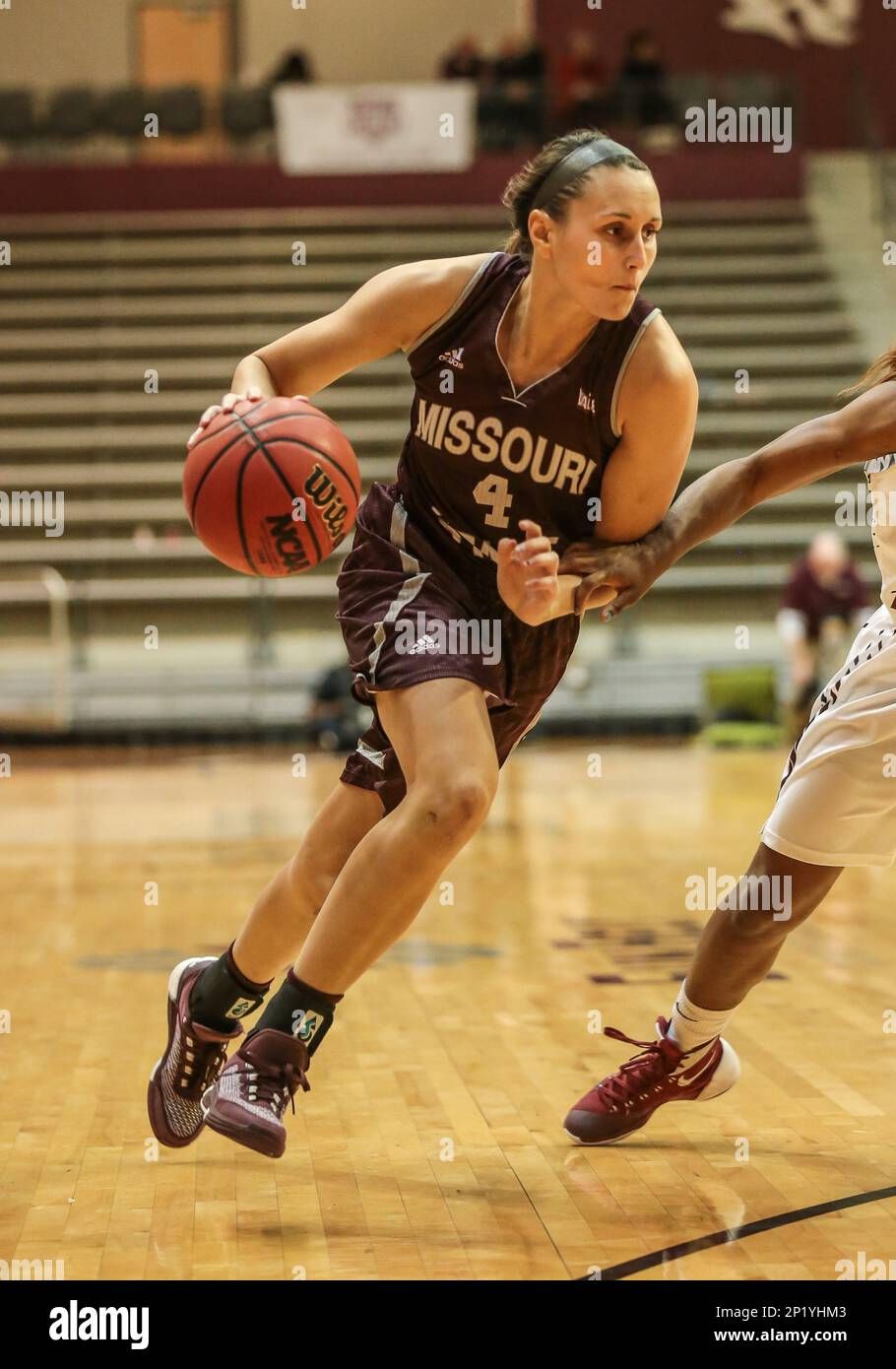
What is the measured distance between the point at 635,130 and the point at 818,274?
6.84 ft

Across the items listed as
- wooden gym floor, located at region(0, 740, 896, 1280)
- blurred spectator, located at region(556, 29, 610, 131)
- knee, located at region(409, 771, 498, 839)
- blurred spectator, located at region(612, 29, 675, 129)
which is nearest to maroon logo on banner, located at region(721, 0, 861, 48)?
blurred spectator, located at region(612, 29, 675, 129)

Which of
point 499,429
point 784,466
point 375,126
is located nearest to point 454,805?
point 499,429

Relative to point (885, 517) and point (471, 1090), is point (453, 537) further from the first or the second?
point (471, 1090)

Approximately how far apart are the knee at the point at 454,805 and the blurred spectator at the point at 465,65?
1417 cm

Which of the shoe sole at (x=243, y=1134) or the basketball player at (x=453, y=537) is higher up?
the basketball player at (x=453, y=537)

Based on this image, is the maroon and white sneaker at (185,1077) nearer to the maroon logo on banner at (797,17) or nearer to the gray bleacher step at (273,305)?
the gray bleacher step at (273,305)

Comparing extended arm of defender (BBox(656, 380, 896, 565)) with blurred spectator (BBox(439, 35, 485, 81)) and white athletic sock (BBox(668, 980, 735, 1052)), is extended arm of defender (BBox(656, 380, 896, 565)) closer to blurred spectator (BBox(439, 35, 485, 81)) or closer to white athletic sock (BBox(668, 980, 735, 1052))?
white athletic sock (BBox(668, 980, 735, 1052))

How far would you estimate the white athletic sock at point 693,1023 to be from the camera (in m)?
3.25

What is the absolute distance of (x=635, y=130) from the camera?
15664mm

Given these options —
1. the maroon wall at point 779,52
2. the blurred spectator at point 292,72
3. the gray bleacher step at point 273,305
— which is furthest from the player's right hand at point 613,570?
the maroon wall at point 779,52

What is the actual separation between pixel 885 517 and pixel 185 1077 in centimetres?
160

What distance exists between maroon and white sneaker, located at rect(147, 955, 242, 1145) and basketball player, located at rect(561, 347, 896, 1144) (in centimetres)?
71

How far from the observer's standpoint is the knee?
2.72 meters

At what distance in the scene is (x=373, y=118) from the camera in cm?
1516
